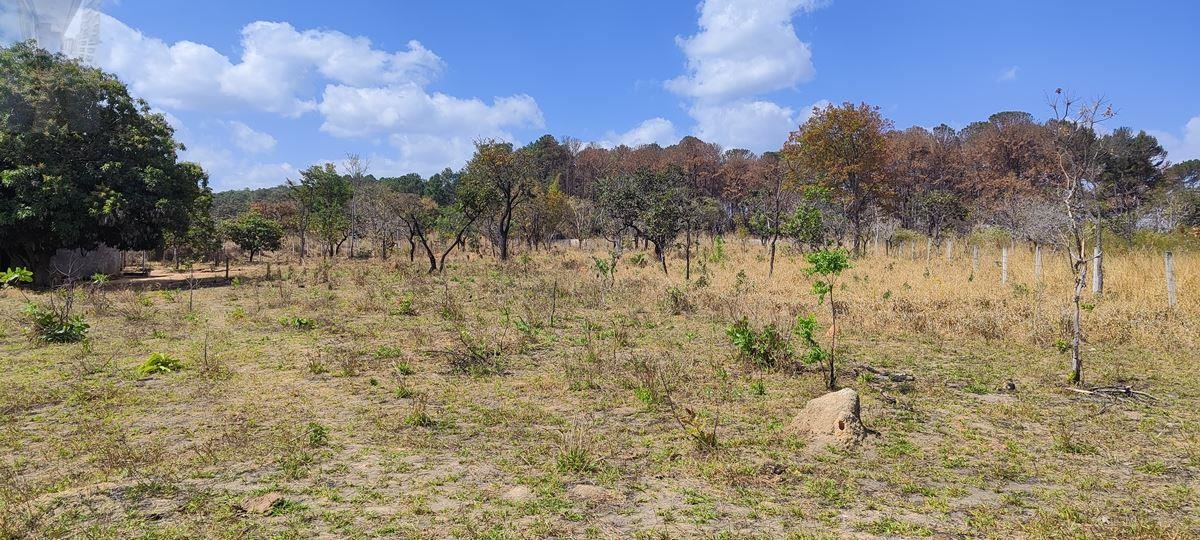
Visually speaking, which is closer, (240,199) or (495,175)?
(495,175)

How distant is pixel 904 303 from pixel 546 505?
11915mm

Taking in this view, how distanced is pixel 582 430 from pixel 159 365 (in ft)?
21.8

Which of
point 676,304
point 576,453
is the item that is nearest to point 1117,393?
point 576,453

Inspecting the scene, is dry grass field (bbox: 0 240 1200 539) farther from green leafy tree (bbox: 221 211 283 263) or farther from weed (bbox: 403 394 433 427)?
green leafy tree (bbox: 221 211 283 263)

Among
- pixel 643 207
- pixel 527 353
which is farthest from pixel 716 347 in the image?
pixel 643 207

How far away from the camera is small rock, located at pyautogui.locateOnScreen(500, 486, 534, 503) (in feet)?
14.8

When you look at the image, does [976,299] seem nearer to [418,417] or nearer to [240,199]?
[418,417]

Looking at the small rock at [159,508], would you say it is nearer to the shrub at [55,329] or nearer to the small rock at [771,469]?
the small rock at [771,469]

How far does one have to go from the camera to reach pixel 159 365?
8406 millimetres

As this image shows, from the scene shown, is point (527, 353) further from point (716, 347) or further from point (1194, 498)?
point (1194, 498)

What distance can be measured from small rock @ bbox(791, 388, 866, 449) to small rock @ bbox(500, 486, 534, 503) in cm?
279

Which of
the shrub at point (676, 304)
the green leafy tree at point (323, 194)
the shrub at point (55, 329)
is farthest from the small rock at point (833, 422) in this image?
the green leafy tree at point (323, 194)

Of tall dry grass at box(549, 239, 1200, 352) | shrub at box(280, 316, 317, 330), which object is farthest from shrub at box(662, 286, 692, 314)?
shrub at box(280, 316, 317, 330)

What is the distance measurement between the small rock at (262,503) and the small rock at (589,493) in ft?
7.20
